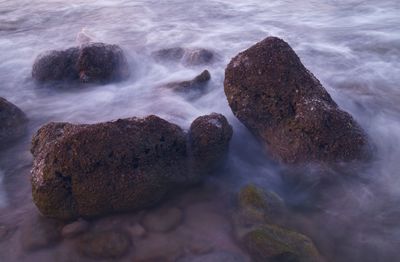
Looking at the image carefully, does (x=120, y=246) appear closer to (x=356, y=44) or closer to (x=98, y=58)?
(x=98, y=58)

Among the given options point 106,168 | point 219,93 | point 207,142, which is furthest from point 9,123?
point 219,93

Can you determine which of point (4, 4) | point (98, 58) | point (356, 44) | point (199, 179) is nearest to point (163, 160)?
point (199, 179)

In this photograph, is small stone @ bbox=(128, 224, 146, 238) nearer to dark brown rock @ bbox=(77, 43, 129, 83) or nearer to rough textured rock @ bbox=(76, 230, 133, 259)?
rough textured rock @ bbox=(76, 230, 133, 259)

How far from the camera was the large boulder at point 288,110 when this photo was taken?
4.80m

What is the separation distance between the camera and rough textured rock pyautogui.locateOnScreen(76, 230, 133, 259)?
389cm

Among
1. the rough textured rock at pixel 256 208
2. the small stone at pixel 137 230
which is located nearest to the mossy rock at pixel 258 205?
the rough textured rock at pixel 256 208

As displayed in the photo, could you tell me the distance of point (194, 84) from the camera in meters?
6.97

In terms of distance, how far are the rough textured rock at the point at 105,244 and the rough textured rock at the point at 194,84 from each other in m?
3.29

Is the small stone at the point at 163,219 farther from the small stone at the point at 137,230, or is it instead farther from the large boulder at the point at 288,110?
the large boulder at the point at 288,110

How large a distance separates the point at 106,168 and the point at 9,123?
235cm

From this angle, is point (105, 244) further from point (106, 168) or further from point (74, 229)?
point (106, 168)

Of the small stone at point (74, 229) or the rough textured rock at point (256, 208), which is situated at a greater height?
the rough textured rock at point (256, 208)

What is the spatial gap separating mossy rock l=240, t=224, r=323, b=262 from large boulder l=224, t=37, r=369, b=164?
3.91 feet

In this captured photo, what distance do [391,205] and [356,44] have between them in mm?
5202
